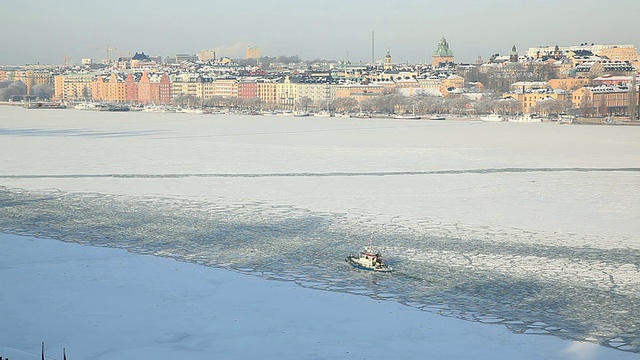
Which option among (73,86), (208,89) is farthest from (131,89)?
(73,86)

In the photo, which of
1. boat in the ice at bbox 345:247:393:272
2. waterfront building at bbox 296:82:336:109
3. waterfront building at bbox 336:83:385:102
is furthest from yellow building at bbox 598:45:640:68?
boat in the ice at bbox 345:247:393:272

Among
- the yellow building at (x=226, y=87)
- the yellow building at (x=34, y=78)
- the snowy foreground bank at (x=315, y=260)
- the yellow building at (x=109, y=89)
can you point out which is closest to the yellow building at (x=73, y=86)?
the yellow building at (x=109, y=89)

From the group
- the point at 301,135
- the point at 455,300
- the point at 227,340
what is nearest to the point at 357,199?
the point at 455,300

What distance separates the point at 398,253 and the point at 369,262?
579mm

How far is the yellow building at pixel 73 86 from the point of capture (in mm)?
72750

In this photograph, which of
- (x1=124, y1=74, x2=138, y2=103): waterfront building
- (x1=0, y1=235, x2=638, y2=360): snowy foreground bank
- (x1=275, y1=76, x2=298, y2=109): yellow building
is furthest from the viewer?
(x1=124, y1=74, x2=138, y2=103): waterfront building

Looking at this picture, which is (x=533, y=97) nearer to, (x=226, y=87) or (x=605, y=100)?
(x=605, y=100)

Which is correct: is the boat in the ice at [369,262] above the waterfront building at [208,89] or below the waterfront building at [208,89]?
below

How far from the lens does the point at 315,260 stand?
668 cm

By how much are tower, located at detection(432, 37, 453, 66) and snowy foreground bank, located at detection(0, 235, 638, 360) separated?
3038 inches

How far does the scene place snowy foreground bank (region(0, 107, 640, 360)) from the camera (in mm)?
4797

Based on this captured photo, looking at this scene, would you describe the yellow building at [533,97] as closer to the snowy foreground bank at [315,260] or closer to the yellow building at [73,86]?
the snowy foreground bank at [315,260]

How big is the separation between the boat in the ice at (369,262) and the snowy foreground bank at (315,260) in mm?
109

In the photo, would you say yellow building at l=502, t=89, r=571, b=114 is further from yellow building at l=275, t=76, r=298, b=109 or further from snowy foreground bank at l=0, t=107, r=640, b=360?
snowy foreground bank at l=0, t=107, r=640, b=360
